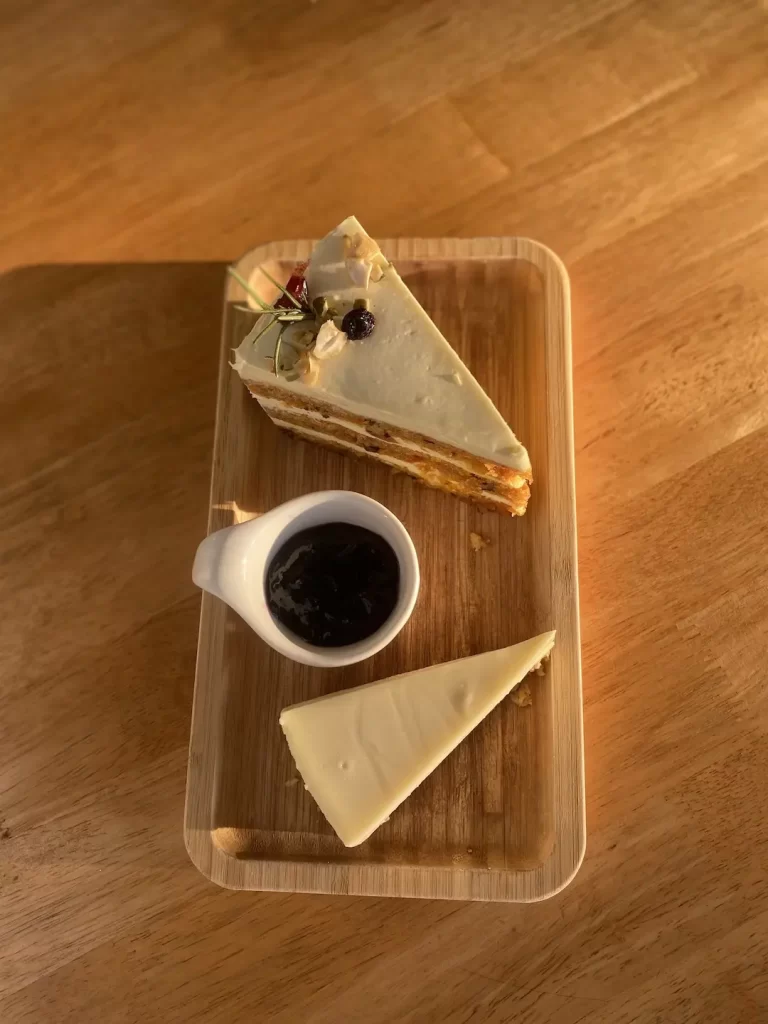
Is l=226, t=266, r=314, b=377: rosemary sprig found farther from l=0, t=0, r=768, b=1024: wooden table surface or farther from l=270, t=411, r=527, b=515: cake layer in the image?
l=0, t=0, r=768, b=1024: wooden table surface

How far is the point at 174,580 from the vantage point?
5.66 ft

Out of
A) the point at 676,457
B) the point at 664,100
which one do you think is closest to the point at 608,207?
the point at 664,100

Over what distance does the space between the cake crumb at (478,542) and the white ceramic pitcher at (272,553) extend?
205mm

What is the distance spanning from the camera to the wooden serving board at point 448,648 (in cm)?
149

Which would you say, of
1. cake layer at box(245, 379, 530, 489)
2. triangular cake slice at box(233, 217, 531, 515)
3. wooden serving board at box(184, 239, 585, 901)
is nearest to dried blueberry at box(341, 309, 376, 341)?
triangular cake slice at box(233, 217, 531, 515)

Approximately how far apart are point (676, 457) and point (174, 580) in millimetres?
1102

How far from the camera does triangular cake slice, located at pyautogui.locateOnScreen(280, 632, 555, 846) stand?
1.47 metres

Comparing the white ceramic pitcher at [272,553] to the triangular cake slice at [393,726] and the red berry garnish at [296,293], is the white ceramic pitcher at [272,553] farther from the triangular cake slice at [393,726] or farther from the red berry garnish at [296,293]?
the red berry garnish at [296,293]

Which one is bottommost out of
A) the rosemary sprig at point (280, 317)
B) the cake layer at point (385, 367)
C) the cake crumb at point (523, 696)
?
the cake crumb at point (523, 696)

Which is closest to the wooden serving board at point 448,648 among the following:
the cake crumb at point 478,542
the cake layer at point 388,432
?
the cake crumb at point 478,542

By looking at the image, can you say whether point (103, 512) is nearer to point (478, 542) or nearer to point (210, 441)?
point (210, 441)

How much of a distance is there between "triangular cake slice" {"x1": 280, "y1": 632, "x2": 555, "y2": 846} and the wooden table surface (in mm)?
248

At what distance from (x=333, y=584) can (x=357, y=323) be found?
0.49 metres

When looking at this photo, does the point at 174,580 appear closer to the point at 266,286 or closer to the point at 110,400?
the point at 110,400
